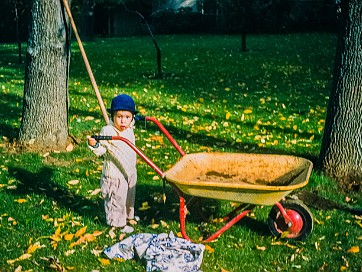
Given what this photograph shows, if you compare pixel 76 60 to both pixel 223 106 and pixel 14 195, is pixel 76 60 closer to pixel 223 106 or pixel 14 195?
pixel 223 106

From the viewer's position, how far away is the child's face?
4.41 metres

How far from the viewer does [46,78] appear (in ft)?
21.7

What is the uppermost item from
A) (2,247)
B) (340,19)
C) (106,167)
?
(340,19)

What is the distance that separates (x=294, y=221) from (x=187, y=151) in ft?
8.99

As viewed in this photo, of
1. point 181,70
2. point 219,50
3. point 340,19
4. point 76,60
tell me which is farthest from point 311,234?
point 219,50

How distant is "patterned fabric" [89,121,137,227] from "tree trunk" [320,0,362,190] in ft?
7.59

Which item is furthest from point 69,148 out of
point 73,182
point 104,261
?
point 104,261

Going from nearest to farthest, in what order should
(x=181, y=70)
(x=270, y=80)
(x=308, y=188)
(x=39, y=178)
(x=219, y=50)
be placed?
(x=308, y=188), (x=39, y=178), (x=270, y=80), (x=181, y=70), (x=219, y=50)

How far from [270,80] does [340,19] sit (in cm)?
728

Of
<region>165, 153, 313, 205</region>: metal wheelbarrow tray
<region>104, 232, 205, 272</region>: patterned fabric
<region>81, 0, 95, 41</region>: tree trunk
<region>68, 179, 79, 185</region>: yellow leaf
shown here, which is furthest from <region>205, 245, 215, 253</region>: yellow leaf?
<region>81, 0, 95, 41</region>: tree trunk

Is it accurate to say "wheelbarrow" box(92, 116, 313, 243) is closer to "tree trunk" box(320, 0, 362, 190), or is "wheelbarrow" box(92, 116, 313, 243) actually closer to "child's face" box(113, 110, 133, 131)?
"child's face" box(113, 110, 133, 131)

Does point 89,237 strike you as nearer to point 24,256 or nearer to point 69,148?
point 24,256

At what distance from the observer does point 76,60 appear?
17.6 meters

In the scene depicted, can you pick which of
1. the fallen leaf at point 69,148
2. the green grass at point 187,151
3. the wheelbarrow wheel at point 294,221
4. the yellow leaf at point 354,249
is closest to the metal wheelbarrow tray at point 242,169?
the wheelbarrow wheel at point 294,221
